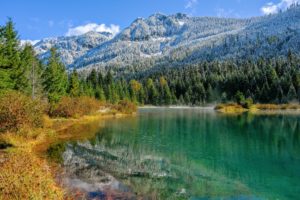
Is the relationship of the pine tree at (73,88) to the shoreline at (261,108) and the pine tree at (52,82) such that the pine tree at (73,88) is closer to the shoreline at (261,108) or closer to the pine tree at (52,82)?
the pine tree at (52,82)

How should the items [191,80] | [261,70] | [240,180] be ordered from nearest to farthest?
[240,180]
[261,70]
[191,80]

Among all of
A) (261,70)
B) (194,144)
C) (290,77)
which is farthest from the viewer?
(261,70)

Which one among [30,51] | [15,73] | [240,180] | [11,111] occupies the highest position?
[30,51]

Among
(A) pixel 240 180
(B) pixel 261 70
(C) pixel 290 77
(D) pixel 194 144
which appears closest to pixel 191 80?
(B) pixel 261 70

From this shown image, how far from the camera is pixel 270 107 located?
128 metres

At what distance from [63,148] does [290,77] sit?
127m

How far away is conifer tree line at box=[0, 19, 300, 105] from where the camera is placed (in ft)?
175

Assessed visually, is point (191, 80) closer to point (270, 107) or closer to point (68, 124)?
point (270, 107)

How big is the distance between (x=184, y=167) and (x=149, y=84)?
534 ft

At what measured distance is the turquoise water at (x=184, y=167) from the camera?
20.4m

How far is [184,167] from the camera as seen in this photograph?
89.5 ft

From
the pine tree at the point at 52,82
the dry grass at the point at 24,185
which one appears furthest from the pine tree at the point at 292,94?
the dry grass at the point at 24,185

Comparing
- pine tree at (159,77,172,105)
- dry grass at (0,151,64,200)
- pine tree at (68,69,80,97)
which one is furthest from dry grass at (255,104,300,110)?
dry grass at (0,151,64,200)

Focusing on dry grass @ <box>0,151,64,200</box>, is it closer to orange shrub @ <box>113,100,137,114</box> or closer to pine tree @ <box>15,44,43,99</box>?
pine tree @ <box>15,44,43,99</box>
